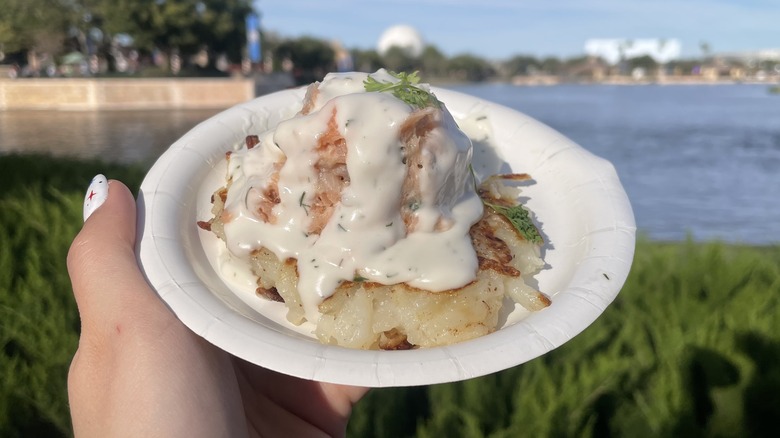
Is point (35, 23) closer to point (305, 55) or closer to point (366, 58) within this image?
point (305, 55)

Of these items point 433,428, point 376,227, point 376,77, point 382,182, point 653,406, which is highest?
point 376,77

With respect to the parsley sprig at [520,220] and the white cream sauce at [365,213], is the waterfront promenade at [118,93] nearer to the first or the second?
the white cream sauce at [365,213]

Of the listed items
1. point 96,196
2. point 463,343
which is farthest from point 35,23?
point 463,343

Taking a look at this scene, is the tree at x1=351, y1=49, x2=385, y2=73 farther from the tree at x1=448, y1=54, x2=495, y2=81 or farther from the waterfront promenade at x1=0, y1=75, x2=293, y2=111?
the waterfront promenade at x1=0, y1=75, x2=293, y2=111

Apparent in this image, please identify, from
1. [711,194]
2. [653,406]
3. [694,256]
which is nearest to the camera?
[653,406]

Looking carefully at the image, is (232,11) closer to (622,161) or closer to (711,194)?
(622,161)

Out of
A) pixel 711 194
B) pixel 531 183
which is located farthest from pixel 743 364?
pixel 711 194

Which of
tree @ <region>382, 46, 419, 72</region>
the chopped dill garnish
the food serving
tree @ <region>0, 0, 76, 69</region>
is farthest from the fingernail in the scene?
tree @ <region>382, 46, 419, 72</region>
